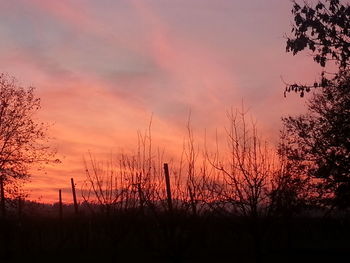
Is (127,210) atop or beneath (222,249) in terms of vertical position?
atop

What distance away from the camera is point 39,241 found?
31719mm

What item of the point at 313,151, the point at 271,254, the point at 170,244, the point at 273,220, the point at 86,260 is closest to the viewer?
the point at 273,220

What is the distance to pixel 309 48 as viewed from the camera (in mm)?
9094

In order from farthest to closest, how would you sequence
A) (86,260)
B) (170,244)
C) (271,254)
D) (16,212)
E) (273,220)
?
(16,212), (86,260), (271,254), (170,244), (273,220)

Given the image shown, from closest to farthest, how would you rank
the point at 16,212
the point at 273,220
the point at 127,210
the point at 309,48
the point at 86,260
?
1. the point at 309,48
2. the point at 273,220
3. the point at 127,210
4. the point at 86,260
5. the point at 16,212

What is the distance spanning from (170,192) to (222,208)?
317cm

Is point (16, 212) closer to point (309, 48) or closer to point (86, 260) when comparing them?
point (86, 260)

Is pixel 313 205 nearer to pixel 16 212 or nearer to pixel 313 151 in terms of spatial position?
pixel 313 151

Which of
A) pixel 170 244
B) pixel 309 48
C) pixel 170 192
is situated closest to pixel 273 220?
pixel 170 244

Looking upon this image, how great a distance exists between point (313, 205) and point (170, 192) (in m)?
11.7

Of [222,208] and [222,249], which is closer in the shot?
[222,208]

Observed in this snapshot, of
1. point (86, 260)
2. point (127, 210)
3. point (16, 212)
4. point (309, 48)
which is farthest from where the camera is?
point (16, 212)

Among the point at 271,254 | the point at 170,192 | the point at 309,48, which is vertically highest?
the point at 309,48

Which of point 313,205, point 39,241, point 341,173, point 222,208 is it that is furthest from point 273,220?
point 39,241
